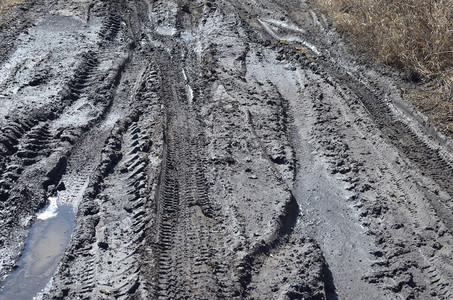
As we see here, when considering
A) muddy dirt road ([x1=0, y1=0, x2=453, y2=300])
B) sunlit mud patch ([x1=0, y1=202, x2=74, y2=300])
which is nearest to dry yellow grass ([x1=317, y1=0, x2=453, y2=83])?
muddy dirt road ([x1=0, y1=0, x2=453, y2=300])

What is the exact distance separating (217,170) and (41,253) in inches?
84.9

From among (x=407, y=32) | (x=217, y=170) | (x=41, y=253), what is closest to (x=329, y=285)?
(x=217, y=170)

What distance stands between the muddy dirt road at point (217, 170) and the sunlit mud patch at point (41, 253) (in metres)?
0.02

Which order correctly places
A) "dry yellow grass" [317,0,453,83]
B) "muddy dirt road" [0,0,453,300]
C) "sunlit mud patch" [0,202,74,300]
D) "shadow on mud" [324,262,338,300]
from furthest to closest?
1. "dry yellow grass" [317,0,453,83]
2. "sunlit mud patch" [0,202,74,300]
3. "muddy dirt road" [0,0,453,300]
4. "shadow on mud" [324,262,338,300]

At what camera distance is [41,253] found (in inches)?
223

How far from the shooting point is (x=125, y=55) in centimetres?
925

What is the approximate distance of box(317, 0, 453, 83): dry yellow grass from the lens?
8.15 metres

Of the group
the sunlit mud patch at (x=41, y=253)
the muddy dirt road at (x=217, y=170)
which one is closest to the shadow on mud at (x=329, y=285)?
the muddy dirt road at (x=217, y=170)

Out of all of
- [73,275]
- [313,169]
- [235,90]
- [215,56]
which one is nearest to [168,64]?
[215,56]

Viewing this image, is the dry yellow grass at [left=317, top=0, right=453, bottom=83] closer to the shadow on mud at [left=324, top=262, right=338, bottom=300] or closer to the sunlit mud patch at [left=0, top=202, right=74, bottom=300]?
the shadow on mud at [left=324, top=262, right=338, bottom=300]

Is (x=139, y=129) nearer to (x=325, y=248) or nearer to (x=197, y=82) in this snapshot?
(x=197, y=82)

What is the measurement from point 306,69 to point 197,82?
1.78 meters

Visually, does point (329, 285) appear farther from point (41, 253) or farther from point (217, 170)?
point (41, 253)

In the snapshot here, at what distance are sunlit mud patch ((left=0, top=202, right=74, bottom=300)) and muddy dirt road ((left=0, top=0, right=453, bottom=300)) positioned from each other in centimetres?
2
